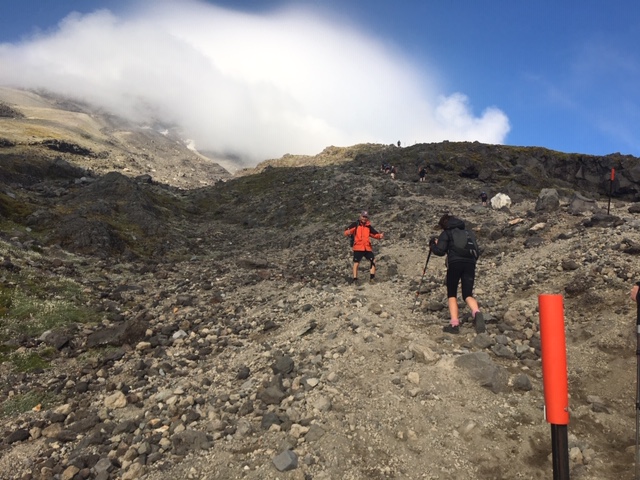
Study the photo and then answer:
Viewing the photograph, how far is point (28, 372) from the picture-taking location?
9.22 m

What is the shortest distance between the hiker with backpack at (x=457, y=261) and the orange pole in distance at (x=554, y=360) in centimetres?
622

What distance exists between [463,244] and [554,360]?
21.0 ft

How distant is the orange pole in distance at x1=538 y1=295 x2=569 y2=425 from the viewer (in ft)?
11.7

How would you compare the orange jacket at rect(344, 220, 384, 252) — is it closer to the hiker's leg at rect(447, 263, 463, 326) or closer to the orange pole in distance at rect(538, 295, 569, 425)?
the hiker's leg at rect(447, 263, 463, 326)

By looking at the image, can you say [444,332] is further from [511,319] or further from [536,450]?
[536,450]

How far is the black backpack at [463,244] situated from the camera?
9.77 metres

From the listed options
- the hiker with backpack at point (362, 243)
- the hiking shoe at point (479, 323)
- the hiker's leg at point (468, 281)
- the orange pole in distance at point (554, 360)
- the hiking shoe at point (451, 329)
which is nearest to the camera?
the orange pole in distance at point (554, 360)

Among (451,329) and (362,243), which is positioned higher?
(362,243)

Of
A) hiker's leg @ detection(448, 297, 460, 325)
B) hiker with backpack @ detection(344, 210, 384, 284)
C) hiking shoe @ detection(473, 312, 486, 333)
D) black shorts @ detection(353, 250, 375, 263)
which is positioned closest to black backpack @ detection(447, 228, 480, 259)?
hiker's leg @ detection(448, 297, 460, 325)

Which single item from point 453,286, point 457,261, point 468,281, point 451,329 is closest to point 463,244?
point 457,261

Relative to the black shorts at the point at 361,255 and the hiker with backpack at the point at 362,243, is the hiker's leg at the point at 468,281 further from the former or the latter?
the black shorts at the point at 361,255

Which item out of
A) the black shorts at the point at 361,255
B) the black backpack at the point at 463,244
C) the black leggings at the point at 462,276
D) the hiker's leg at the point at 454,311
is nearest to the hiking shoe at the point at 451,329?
the hiker's leg at the point at 454,311

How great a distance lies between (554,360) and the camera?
361 cm

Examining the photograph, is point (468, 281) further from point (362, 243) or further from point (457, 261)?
point (362, 243)
